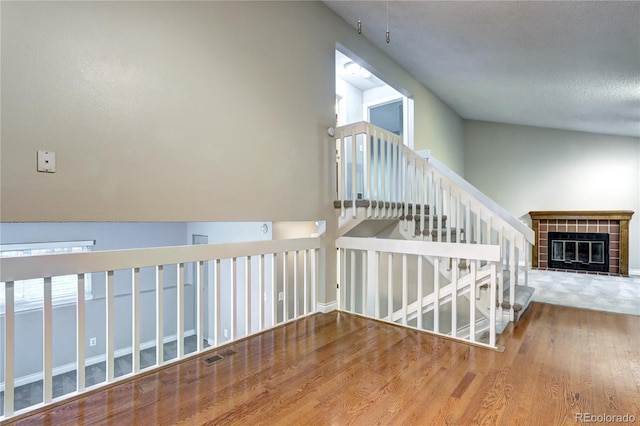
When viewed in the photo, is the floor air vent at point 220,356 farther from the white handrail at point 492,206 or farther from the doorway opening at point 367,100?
the doorway opening at point 367,100

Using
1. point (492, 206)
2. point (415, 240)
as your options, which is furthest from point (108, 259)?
point (492, 206)

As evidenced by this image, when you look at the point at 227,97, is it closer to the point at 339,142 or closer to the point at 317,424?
the point at 339,142

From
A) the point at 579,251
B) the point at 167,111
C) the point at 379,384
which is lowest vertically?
the point at 379,384

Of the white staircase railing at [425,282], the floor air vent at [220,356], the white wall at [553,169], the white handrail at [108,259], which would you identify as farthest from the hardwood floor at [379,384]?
the white wall at [553,169]

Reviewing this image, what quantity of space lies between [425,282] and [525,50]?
10.3ft

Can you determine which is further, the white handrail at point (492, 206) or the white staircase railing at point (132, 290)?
the white handrail at point (492, 206)

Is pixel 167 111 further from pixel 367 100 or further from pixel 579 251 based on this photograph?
pixel 579 251

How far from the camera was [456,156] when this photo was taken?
22.1ft

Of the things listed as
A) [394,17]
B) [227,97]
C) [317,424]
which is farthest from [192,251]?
[394,17]

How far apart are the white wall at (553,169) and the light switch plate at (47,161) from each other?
284 inches

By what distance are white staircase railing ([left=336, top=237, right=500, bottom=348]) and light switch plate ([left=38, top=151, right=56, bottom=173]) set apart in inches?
94.3

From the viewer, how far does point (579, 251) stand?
6.12m

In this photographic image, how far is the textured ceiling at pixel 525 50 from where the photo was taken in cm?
289

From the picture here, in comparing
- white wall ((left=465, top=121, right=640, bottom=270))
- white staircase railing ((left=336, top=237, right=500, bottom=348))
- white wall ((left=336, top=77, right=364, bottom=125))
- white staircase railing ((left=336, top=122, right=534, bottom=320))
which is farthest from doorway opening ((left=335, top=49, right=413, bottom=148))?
white staircase railing ((left=336, top=237, right=500, bottom=348))
